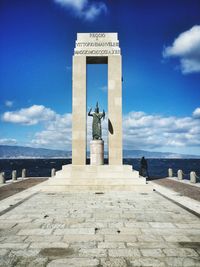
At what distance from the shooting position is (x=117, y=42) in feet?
73.2

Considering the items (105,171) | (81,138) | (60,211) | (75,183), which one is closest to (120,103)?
(81,138)

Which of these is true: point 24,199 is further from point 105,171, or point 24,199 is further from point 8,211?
point 105,171

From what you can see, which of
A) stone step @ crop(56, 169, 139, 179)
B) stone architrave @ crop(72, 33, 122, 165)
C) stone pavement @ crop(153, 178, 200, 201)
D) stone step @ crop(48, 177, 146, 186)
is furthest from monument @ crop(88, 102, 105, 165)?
stone pavement @ crop(153, 178, 200, 201)

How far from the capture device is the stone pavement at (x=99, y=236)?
548 centimetres

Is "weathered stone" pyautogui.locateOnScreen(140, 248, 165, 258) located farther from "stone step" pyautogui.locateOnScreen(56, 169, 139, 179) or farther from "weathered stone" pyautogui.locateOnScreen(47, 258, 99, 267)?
"stone step" pyautogui.locateOnScreen(56, 169, 139, 179)

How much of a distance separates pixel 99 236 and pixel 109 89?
15.9 m

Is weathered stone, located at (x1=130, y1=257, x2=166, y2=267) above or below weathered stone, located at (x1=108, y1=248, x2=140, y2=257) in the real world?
below

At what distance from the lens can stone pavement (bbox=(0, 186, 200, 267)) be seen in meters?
5.48

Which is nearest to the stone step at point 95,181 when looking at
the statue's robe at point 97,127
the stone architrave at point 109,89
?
the stone architrave at point 109,89

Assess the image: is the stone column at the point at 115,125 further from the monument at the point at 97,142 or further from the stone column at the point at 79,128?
the stone column at the point at 79,128

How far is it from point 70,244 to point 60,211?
3.80 meters

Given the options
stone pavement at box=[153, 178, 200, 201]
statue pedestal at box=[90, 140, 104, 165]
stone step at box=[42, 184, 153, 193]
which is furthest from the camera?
statue pedestal at box=[90, 140, 104, 165]

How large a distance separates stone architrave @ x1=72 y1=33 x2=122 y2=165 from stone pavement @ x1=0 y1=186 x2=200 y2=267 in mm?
10609

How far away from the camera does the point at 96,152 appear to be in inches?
807
